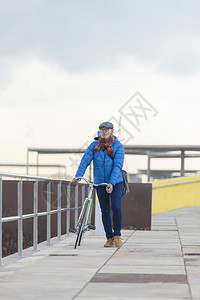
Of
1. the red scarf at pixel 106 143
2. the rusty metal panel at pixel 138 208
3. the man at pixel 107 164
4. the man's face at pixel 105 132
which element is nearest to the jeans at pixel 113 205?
the man at pixel 107 164

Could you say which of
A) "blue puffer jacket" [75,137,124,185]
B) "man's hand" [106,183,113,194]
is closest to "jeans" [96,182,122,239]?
"blue puffer jacket" [75,137,124,185]

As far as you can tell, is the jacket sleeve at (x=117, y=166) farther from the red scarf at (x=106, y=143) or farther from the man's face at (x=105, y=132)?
the man's face at (x=105, y=132)

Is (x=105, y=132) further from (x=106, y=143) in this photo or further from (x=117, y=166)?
(x=117, y=166)

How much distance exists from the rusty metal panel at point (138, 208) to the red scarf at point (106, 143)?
410 centimetres

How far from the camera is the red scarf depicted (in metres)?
8.20

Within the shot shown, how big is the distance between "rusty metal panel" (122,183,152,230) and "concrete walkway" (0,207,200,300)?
2.73m

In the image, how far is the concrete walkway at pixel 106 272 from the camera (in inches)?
188

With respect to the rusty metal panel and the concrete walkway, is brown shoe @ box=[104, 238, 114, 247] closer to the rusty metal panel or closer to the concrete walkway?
the concrete walkway

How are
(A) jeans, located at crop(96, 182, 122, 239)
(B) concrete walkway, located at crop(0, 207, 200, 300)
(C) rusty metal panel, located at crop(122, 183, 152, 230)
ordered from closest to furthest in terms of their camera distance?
(B) concrete walkway, located at crop(0, 207, 200, 300) < (A) jeans, located at crop(96, 182, 122, 239) < (C) rusty metal panel, located at crop(122, 183, 152, 230)

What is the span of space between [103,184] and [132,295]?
352cm

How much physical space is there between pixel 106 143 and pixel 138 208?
4312 mm

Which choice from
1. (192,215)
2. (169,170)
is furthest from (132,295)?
(169,170)

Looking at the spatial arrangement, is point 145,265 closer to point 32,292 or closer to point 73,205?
point 32,292

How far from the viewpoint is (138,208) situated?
12.2m
